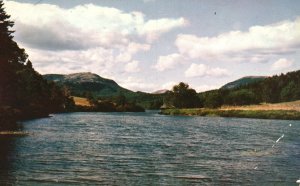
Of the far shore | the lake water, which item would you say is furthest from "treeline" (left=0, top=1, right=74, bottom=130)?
the far shore

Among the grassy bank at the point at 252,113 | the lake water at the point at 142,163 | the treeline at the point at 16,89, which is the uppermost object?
the treeline at the point at 16,89

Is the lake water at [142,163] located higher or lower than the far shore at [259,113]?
lower

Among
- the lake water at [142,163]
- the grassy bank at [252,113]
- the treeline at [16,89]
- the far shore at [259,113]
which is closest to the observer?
the lake water at [142,163]

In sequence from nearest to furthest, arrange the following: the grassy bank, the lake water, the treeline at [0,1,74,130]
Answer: the lake water
the treeline at [0,1,74,130]
the grassy bank

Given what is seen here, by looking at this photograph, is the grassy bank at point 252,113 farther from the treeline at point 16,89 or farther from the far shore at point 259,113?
the treeline at point 16,89

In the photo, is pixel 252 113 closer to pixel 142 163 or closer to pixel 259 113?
pixel 259 113

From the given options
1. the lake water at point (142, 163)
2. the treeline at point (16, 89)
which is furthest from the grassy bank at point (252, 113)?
the lake water at point (142, 163)

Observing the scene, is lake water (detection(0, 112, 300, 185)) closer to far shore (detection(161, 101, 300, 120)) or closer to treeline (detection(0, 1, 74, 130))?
treeline (detection(0, 1, 74, 130))

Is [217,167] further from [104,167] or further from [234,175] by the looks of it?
[104,167]
